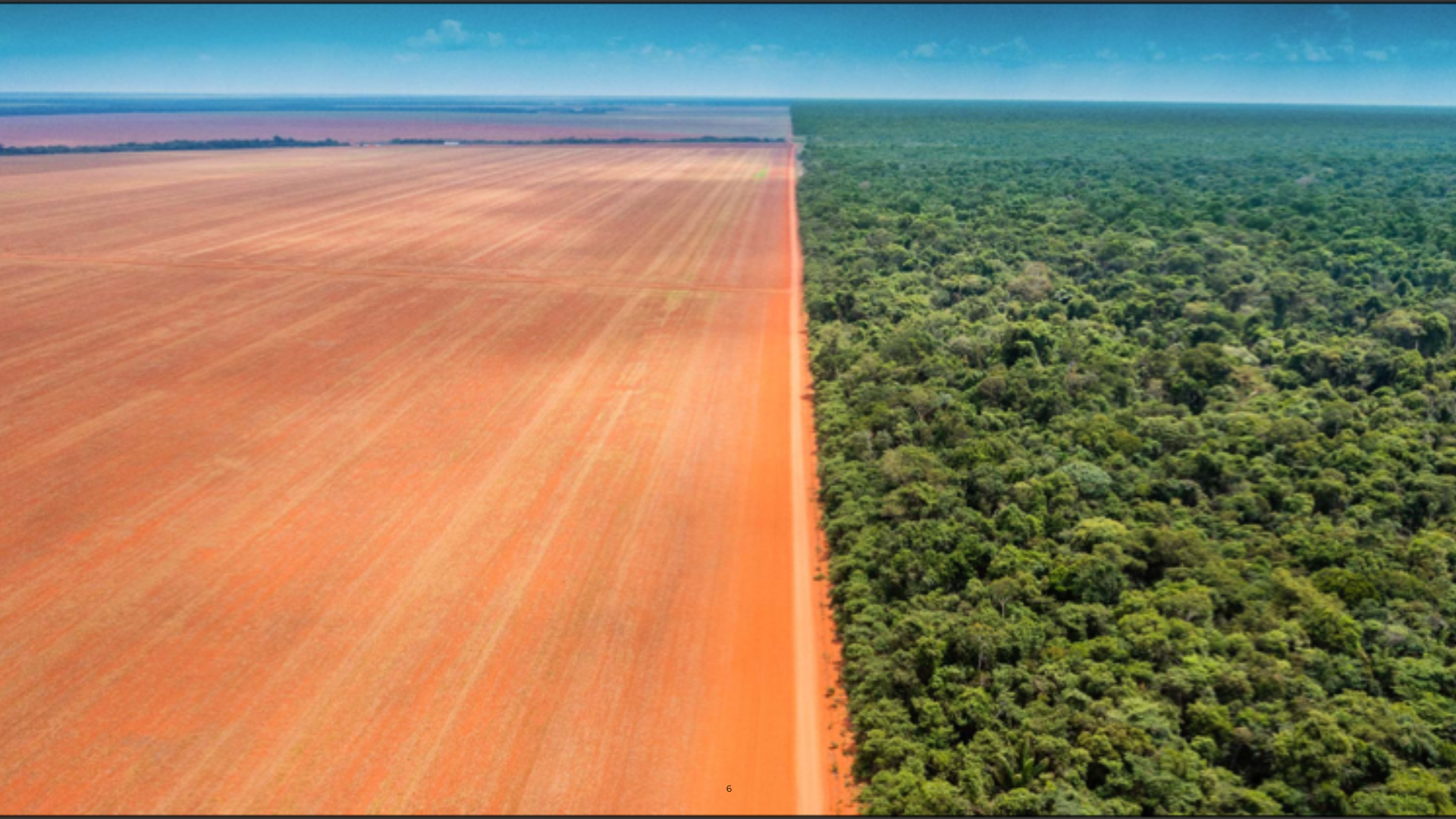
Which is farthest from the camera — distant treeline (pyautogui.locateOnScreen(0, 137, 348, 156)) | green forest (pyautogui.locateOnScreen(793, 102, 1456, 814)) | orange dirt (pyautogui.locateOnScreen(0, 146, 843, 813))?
distant treeline (pyautogui.locateOnScreen(0, 137, 348, 156))

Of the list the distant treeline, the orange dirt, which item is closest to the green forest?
the orange dirt

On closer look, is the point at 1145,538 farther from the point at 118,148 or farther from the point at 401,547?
the point at 118,148

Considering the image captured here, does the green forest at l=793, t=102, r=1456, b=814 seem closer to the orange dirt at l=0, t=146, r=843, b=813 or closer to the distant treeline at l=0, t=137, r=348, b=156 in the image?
the orange dirt at l=0, t=146, r=843, b=813

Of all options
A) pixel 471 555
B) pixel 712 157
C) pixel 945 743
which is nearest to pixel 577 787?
pixel 945 743

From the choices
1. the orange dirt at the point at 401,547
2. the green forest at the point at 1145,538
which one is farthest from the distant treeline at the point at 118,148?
the green forest at the point at 1145,538

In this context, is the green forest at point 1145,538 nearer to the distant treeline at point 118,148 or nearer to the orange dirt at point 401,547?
the orange dirt at point 401,547
